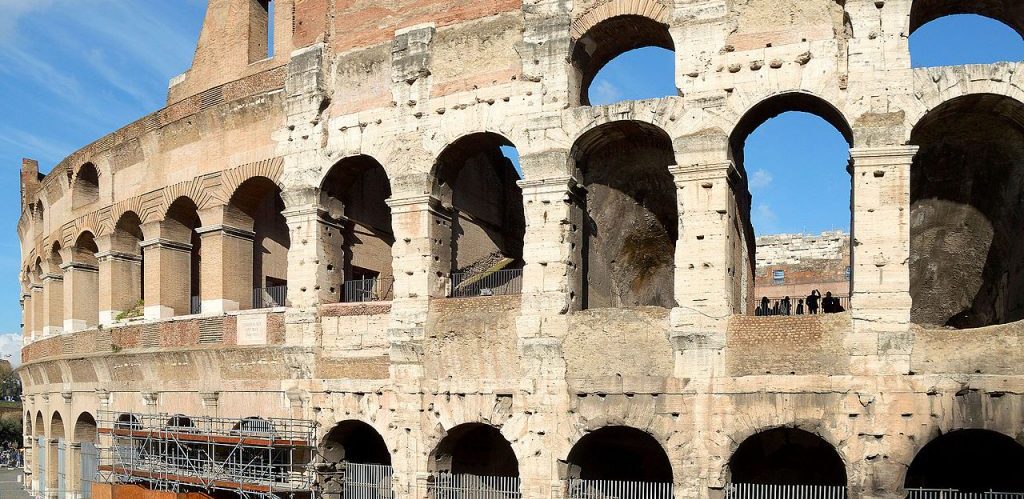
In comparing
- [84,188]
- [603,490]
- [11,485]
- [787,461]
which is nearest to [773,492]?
[787,461]

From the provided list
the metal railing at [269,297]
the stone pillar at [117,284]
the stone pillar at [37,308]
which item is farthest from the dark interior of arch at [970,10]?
the stone pillar at [37,308]

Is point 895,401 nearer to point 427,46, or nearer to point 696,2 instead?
point 696,2

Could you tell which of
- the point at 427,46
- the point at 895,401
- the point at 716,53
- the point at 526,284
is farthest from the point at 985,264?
the point at 427,46

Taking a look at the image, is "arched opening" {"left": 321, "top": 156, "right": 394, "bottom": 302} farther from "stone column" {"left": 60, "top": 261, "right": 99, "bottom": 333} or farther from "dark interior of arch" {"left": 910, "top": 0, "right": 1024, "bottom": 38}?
"dark interior of arch" {"left": 910, "top": 0, "right": 1024, "bottom": 38}

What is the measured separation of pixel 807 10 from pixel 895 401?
5083 mm

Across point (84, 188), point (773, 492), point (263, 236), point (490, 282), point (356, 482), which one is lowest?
point (356, 482)

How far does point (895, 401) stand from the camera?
12570mm

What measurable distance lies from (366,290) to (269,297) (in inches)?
94.4

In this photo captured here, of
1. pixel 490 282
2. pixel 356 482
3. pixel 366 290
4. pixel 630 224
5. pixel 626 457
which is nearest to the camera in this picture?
pixel 356 482

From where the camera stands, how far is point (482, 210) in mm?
20891

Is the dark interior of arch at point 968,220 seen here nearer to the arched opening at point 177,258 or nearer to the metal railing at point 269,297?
the metal railing at point 269,297

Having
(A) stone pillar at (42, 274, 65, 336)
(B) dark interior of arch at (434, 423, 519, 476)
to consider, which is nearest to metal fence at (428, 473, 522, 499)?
(B) dark interior of arch at (434, 423, 519, 476)

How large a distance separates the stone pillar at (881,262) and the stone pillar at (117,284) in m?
14.7

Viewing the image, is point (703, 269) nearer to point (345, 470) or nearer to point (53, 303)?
point (345, 470)
